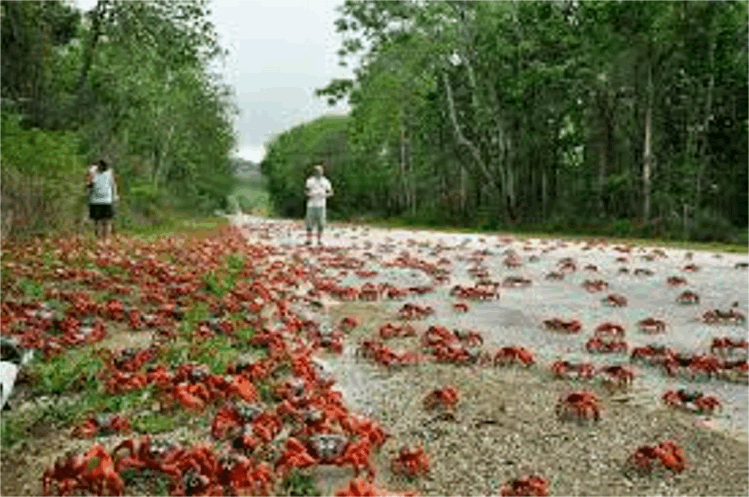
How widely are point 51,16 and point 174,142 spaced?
42887mm

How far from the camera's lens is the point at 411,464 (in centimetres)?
717

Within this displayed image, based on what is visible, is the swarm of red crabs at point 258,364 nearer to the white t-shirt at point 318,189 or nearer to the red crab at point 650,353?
the red crab at point 650,353

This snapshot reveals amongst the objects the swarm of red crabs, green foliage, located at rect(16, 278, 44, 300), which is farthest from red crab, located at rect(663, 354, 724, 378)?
green foliage, located at rect(16, 278, 44, 300)

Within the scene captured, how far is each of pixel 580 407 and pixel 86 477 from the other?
12.6 ft

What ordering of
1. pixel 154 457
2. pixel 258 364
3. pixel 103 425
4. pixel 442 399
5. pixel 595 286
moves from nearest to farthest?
pixel 154 457
pixel 103 425
pixel 442 399
pixel 258 364
pixel 595 286

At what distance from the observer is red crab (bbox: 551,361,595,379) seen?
10.5 m

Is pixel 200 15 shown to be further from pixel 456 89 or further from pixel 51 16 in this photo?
pixel 456 89

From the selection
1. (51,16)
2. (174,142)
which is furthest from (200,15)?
(174,142)

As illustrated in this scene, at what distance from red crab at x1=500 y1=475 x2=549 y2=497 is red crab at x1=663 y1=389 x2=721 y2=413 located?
2.88 metres

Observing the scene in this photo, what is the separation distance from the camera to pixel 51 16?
4059 centimetres

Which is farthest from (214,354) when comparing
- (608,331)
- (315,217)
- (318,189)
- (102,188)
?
(315,217)

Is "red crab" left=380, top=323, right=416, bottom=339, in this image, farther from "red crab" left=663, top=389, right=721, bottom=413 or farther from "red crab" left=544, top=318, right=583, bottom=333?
"red crab" left=663, top=389, right=721, bottom=413

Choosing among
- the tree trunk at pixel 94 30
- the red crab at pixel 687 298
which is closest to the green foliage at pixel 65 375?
the red crab at pixel 687 298

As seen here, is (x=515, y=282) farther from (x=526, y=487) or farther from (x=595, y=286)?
(x=526, y=487)
